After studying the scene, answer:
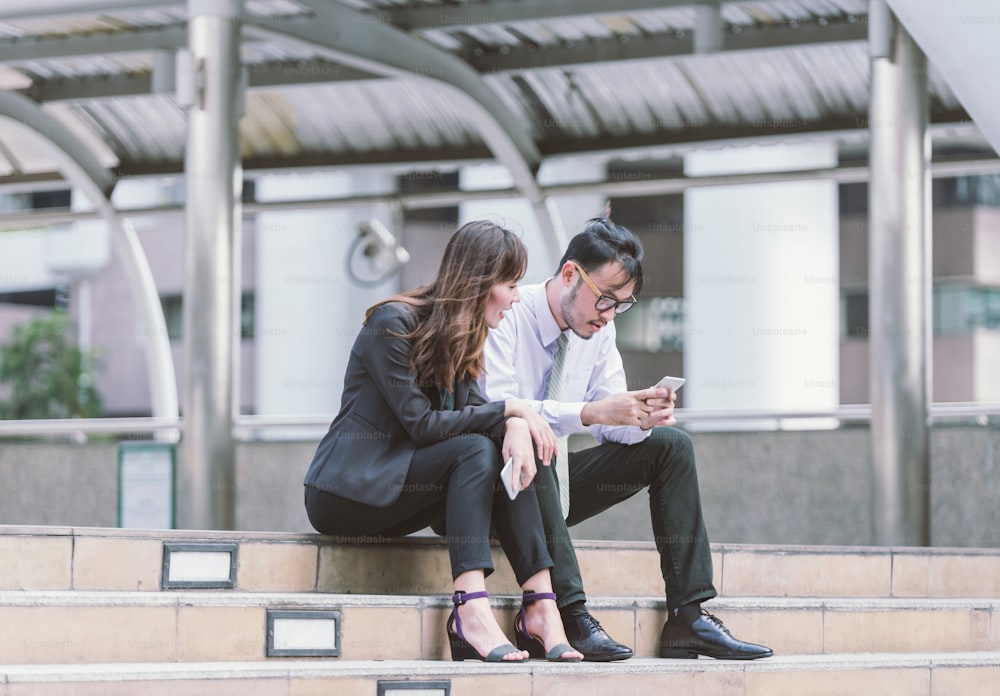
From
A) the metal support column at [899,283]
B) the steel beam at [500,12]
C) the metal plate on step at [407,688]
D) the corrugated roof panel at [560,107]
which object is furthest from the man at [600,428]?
the corrugated roof panel at [560,107]

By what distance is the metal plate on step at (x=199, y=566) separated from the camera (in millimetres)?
4270

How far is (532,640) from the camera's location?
4.25 m

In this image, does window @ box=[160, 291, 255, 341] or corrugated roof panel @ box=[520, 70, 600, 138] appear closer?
corrugated roof panel @ box=[520, 70, 600, 138]

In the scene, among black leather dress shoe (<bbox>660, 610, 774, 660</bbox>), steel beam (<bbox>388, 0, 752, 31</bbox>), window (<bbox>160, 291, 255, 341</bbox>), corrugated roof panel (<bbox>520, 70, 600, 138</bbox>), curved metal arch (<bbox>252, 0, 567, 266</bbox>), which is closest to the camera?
black leather dress shoe (<bbox>660, 610, 774, 660</bbox>)

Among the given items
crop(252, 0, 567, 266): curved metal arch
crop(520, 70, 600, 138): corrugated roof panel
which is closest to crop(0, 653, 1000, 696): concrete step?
crop(252, 0, 567, 266): curved metal arch

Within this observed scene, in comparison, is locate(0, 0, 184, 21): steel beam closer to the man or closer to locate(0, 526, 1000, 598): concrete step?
the man

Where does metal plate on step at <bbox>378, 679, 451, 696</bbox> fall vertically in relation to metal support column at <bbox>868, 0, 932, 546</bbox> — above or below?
below

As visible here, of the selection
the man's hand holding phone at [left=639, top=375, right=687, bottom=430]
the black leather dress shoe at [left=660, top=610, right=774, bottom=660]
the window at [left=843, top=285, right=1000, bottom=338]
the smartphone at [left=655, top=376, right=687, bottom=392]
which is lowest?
the black leather dress shoe at [left=660, top=610, right=774, bottom=660]

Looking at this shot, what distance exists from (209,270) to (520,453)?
3.56 m

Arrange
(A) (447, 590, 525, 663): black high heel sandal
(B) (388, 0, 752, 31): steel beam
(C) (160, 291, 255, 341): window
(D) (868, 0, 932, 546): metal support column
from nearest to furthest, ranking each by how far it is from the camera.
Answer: (A) (447, 590, 525, 663): black high heel sandal < (D) (868, 0, 932, 546): metal support column < (B) (388, 0, 752, 31): steel beam < (C) (160, 291, 255, 341): window

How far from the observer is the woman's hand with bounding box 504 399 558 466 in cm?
422

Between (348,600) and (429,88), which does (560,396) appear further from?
(429,88)

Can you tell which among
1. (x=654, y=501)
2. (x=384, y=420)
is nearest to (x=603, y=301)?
(x=654, y=501)

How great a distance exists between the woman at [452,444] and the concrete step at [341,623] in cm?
15
